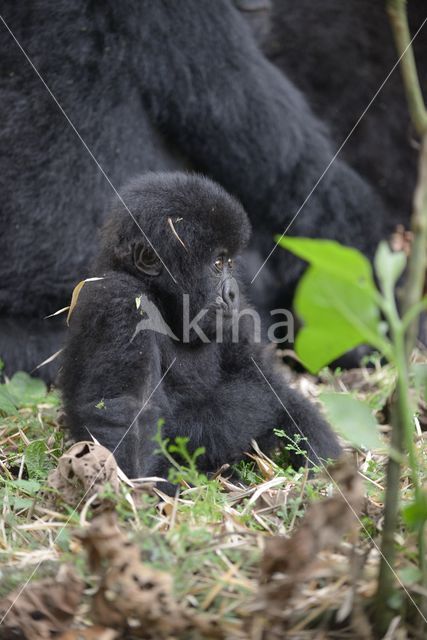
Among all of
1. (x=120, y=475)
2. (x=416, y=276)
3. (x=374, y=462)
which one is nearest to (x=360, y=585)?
(x=416, y=276)

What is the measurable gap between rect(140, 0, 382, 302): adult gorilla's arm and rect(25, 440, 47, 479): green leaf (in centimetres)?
143

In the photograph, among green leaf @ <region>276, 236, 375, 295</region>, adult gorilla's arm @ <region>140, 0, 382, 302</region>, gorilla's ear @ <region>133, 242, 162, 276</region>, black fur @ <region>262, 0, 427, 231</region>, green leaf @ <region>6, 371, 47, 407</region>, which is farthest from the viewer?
black fur @ <region>262, 0, 427, 231</region>

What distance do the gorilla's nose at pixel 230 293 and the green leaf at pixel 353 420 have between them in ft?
3.18

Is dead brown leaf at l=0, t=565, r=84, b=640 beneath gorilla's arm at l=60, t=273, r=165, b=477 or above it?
above

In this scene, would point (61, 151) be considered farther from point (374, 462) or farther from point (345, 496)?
point (345, 496)

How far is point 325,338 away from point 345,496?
25cm

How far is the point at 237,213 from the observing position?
2164mm

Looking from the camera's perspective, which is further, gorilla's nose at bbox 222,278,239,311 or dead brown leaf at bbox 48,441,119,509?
gorilla's nose at bbox 222,278,239,311

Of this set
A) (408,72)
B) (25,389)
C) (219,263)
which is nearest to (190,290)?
(219,263)

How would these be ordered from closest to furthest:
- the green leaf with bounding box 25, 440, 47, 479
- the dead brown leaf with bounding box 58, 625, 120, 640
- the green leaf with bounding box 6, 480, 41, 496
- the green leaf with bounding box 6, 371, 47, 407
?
the dead brown leaf with bounding box 58, 625, 120, 640 → the green leaf with bounding box 6, 480, 41, 496 → the green leaf with bounding box 25, 440, 47, 479 → the green leaf with bounding box 6, 371, 47, 407

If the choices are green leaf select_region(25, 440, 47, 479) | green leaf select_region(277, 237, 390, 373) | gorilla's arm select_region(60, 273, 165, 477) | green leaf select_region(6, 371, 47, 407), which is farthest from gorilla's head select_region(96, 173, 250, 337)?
green leaf select_region(277, 237, 390, 373)

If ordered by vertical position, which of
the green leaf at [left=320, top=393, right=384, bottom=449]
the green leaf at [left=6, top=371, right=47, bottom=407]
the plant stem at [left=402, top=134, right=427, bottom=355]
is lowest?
the green leaf at [left=6, top=371, right=47, bottom=407]

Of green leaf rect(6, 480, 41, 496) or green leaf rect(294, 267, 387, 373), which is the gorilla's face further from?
green leaf rect(294, 267, 387, 373)

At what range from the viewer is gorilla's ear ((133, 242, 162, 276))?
6.97ft
